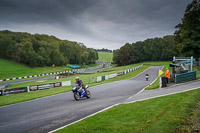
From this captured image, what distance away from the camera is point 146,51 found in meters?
98.4

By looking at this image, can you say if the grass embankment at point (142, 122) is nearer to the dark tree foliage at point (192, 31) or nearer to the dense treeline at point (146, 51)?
the dark tree foliage at point (192, 31)

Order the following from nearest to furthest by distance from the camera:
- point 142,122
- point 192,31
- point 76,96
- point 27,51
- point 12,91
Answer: point 142,122, point 76,96, point 12,91, point 192,31, point 27,51

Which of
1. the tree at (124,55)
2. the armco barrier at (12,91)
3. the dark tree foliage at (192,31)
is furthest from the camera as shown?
the tree at (124,55)

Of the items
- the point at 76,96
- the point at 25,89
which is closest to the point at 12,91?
the point at 25,89

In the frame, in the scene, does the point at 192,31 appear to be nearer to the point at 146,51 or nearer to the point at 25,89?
the point at 25,89

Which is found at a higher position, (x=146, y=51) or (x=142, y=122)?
(x=146, y=51)

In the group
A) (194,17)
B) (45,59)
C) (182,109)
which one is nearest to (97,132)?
(182,109)

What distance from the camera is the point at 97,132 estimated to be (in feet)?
19.0

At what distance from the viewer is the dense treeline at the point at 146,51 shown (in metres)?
92.3

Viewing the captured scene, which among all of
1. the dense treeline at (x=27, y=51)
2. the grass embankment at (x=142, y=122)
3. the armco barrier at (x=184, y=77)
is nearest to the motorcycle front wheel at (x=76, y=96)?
the grass embankment at (x=142, y=122)

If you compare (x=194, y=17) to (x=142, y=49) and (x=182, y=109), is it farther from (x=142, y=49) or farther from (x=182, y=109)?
(x=142, y=49)

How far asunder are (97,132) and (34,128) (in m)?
3.22

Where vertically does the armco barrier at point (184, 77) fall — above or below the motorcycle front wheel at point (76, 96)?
above

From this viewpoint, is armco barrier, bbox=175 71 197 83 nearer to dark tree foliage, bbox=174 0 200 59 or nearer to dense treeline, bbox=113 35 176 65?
dark tree foliage, bbox=174 0 200 59
